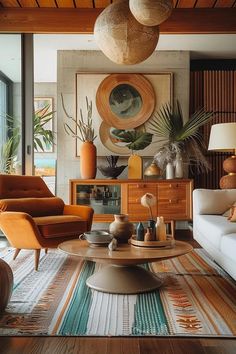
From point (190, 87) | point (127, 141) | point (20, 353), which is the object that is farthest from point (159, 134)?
point (20, 353)

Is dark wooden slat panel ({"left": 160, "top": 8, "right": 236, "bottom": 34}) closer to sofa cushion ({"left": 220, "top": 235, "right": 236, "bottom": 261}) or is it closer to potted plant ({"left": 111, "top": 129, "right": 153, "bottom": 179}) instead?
potted plant ({"left": 111, "top": 129, "right": 153, "bottom": 179})

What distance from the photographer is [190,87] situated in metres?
5.50

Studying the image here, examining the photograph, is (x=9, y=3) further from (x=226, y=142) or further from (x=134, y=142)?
(x=226, y=142)

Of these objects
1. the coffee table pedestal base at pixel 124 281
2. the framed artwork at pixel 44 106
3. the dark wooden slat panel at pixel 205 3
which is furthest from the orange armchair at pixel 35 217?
the framed artwork at pixel 44 106

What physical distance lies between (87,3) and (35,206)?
91.6 inches

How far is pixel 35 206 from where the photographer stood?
140 inches

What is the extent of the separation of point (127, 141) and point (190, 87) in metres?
1.28

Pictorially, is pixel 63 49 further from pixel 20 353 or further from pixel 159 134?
pixel 20 353

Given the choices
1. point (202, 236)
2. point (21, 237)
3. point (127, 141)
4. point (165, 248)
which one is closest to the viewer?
point (165, 248)

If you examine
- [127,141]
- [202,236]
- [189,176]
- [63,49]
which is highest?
[63,49]

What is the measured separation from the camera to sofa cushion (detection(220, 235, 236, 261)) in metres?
2.46

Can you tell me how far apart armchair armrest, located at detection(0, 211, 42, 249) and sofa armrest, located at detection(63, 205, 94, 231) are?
0.60 m

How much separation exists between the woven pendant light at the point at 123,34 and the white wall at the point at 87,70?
8.31 ft

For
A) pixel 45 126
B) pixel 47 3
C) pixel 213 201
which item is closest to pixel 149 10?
pixel 213 201
